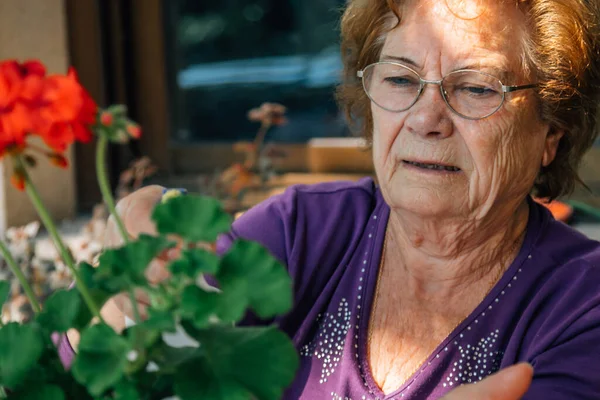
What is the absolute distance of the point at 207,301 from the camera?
0.68 meters

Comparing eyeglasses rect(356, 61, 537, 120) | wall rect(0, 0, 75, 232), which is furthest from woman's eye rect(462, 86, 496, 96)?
wall rect(0, 0, 75, 232)

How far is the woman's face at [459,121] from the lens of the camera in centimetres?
153

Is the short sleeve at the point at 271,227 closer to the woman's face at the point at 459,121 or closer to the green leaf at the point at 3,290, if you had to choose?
the woman's face at the point at 459,121

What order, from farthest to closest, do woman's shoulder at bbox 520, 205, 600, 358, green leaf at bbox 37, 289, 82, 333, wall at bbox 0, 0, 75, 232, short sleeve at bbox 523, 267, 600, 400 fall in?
1. wall at bbox 0, 0, 75, 232
2. woman's shoulder at bbox 520, 205, 600, 358
3. short sleeve at bbox 523, 267, 600, 400
4. green leaf at bbox 37, 289, 82, 333

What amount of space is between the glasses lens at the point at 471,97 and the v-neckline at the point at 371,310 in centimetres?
29

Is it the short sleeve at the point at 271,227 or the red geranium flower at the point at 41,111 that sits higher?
the red geranium flower at the point at 41,111

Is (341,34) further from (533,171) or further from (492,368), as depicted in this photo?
(492,368)

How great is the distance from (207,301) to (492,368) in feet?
3.30

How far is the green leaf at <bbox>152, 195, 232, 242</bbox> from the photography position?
2.36 feet

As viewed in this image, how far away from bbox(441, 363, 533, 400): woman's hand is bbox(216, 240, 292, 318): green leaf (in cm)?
39

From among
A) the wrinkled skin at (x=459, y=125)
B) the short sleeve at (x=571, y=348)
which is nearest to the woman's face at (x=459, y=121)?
the wrinkled skin at (x=459, y=125)

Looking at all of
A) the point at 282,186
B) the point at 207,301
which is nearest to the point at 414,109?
the point at 207,301

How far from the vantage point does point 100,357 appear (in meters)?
0.70

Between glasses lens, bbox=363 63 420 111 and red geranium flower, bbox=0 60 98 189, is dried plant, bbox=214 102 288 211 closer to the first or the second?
glasses lens, bbox=363 63 420 111
